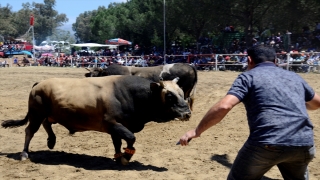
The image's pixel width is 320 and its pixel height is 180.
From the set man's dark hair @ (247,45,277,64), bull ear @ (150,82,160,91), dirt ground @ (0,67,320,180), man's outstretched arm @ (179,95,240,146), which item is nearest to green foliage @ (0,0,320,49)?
dirt ground @ (0,67,320,180)

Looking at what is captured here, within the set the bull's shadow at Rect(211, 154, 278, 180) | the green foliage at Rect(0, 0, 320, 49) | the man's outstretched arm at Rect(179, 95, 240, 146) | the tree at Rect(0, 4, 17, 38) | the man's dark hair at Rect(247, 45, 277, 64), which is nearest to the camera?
the man's outstretched arm at Rect(179, 95, 240, 146)

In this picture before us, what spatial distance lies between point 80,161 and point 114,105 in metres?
1.22

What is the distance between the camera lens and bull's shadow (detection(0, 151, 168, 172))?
261 inches

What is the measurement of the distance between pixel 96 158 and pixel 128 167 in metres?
0.91

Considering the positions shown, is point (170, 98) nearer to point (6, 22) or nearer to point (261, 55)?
point (261, 55)

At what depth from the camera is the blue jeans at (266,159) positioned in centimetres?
344

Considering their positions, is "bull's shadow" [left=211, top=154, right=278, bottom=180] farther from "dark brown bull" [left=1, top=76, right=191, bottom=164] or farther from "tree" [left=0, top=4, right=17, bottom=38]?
"tree" [left=0, top=4, right=17, bottom=38]

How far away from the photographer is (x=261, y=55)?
375 cm

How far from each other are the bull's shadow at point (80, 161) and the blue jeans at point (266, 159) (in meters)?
2.98

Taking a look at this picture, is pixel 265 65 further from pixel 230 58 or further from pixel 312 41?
pixel 312 41

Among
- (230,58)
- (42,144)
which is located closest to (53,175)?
(42,144)

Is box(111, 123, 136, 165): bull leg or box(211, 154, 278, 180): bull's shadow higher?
box(111, 123, 136, 165): bull leg

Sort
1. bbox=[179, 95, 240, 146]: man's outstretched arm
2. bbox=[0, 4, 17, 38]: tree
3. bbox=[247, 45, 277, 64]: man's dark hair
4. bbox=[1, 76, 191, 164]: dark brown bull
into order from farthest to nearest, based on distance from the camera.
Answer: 1. bbox=[0, 4, 17, 38]: tree
2. bbox=[1, 76, 191, 164]: dark brown bull
3. bbox=[247, 45, 277, 64]: man's dark hair
4. bbox=[179, 95, 240, 146]: man's outstretched arm

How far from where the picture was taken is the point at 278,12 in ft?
95.5
